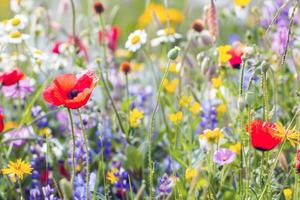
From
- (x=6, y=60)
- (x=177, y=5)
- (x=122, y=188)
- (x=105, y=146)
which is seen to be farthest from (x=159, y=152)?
(x=177, y=5)

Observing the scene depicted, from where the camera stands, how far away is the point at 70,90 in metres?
1.18

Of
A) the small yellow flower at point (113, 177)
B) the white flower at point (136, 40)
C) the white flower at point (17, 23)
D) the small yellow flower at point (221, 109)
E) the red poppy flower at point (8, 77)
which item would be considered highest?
the white flower at point (17, 23)

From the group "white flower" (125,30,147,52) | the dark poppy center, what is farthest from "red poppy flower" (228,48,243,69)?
the dark poppy center

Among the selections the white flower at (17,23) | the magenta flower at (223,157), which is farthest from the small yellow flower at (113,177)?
the white flower at (17,23)

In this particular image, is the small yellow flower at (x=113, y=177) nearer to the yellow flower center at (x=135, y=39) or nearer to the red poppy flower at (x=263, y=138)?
the yellow flower center at (x=135, y=39)

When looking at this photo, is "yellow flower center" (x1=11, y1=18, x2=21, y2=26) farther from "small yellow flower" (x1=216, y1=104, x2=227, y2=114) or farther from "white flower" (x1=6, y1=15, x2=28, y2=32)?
"small yellow flower" (x1=216, y1=104, x2=227, y2=114)

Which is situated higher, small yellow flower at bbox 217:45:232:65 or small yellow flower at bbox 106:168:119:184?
small yellow flower at bbox 217:45:232:65

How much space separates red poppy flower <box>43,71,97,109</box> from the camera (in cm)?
112

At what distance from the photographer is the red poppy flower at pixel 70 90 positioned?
112 centimetres

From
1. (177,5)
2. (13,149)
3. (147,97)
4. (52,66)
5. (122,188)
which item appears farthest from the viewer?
(177,5)

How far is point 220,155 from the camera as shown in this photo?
1302 millimetres

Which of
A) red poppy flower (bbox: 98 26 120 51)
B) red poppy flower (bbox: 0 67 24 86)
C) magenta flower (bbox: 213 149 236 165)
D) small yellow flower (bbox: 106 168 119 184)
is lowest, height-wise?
small yellow flower (bbox: 106 168 119 184)

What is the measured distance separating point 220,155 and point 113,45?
0.85 metres

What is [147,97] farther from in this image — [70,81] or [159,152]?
[70,81]
